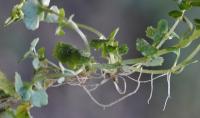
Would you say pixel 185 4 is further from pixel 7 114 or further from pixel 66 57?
pixel 7 114

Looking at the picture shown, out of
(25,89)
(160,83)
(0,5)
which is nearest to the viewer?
(25,89)

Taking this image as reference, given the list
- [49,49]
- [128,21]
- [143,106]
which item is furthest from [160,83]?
[49,49]

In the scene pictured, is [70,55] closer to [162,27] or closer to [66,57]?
[66,57]

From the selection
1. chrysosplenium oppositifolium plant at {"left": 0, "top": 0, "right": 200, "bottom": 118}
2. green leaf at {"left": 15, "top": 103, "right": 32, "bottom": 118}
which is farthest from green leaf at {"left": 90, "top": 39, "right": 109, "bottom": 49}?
green leaf at {"left": 15, "top": 103, "right": 32, "bottom": 118}

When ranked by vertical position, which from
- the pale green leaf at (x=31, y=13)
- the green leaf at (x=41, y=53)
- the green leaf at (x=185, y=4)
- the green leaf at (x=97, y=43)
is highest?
the pale green leaf at (x=31, y=13)

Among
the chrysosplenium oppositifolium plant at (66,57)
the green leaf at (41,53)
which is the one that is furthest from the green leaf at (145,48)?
the green leaf at (41,53)

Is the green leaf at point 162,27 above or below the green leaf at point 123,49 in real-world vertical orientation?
above

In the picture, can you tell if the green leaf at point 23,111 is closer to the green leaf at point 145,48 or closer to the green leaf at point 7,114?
the green leaf at point 7,114

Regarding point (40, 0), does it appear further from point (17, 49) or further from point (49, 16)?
point (17, 49)

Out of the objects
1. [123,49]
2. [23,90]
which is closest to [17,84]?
[23,90]

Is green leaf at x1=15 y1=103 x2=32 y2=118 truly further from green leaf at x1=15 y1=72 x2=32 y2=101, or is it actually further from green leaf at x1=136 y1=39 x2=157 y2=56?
green leaf at x1=136 y1=39 x2=157 y2=56

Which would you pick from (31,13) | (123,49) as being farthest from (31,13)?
(123,49)
